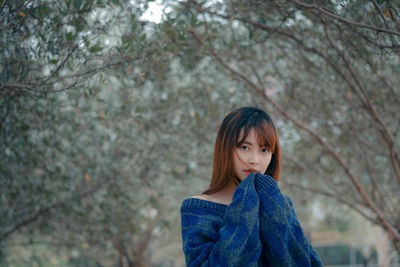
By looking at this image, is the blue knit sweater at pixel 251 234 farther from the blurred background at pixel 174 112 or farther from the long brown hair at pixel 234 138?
the blurred background at pixel 174 112

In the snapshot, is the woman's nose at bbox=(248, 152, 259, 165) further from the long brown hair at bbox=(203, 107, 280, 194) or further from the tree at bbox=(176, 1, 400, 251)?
the tree at bbox=(176, 1, 400, 251)

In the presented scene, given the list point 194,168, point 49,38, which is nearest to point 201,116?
point 194,168

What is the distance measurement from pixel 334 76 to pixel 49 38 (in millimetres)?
3075

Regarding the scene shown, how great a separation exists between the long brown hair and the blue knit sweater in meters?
0.20

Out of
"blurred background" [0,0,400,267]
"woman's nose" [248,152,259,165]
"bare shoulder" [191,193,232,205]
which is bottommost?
"bare shoulder" [191,193,232,205]

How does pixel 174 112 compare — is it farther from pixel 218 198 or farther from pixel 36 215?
pixel 218 198

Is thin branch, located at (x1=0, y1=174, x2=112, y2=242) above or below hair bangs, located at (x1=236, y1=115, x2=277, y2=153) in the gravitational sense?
above

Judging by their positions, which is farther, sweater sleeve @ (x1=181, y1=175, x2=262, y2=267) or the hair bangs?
the hair bangs

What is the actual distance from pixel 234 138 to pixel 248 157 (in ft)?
0.38

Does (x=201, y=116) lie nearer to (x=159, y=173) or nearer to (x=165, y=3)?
(x=159, y=173)

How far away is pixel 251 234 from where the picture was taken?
70.5 inches

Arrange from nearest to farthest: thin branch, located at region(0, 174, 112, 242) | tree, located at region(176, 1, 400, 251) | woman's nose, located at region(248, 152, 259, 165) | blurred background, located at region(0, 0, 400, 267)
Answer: woman's nose, located at region(248, 152, 259, 165)
blurred background, located at region(0, 0, 400, 267)
tree, located at region(176, 1, 400, 251)
thin branch, located at region(0, 174, 112, 242)

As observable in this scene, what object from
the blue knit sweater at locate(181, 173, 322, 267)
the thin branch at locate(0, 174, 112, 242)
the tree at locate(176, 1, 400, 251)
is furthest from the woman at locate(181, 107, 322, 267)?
the thin branch at locate(0, 174, 112, 242)

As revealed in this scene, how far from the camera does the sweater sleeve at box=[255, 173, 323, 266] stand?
181 cm
